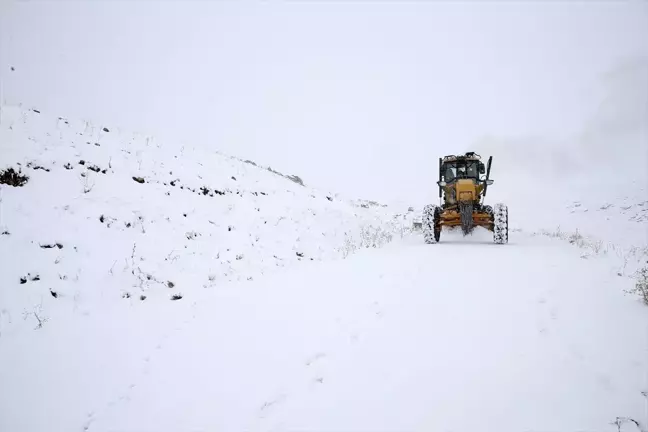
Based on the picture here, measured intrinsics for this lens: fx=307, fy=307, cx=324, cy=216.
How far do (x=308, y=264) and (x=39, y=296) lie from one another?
17.2 feet

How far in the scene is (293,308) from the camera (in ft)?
16.4

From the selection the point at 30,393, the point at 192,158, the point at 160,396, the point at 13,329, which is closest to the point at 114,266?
the point at 13,329

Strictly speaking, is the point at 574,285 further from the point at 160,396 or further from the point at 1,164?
the point at 1,164

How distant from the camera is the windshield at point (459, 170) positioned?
1170 centimetres

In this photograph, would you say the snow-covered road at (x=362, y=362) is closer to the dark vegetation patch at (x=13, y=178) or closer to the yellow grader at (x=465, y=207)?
the dark vegetation patch at (x=13, y=178)

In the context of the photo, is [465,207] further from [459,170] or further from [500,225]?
[459,170]

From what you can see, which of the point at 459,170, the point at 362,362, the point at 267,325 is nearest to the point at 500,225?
the point at 459,170

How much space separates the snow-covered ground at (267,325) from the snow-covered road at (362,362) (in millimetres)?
21

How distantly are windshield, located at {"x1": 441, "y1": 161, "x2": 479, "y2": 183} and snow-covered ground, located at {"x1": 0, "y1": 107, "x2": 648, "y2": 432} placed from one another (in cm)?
432

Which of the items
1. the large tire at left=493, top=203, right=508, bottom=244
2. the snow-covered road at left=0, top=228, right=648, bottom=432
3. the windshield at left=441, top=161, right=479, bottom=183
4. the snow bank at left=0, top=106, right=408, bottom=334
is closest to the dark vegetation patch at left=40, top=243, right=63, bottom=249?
the snow bank at left=0, top=106, right=408, bottom=334

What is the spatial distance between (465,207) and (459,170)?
7.22ft

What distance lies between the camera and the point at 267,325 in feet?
14.9

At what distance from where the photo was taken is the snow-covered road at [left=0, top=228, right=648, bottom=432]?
273 centimetres

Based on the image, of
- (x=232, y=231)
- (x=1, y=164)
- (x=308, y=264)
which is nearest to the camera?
(x=1, y=164)
